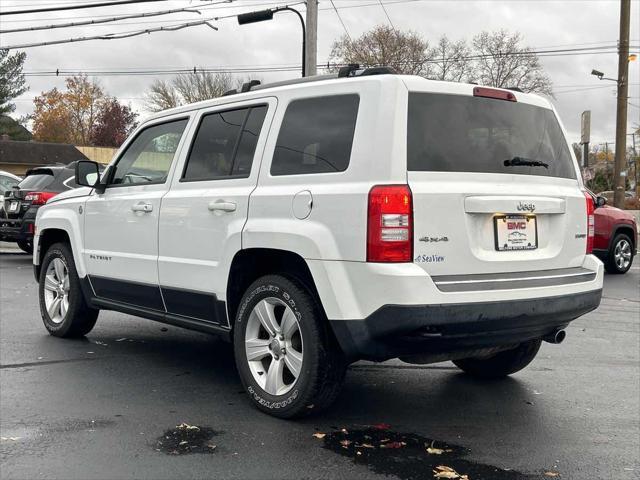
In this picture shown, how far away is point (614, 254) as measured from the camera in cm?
1340

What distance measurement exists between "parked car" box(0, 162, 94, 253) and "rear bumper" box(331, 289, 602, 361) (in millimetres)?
10383

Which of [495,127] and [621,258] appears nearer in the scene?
[495,127]

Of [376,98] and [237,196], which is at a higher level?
[376,98]

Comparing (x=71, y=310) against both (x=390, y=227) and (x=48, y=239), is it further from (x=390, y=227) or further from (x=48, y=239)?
(x=390, y=227)

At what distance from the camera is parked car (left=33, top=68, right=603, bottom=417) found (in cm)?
374

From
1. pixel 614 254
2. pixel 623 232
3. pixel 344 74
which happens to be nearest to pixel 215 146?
pixel 344 74

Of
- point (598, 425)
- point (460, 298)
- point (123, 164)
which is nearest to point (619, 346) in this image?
point (598, 425)

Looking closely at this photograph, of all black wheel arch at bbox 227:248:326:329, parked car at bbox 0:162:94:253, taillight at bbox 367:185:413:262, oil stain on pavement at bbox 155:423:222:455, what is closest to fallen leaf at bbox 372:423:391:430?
black wheel arch at bbox 227:248:326:329

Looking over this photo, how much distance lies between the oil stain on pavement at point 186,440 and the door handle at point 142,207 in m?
1.76

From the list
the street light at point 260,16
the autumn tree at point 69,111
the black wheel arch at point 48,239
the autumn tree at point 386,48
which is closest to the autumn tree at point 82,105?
the autumn tree at point 69,111

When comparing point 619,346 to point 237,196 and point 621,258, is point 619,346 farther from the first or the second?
point 621,258

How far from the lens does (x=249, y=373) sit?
4465mm

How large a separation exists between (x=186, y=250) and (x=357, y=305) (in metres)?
1.61

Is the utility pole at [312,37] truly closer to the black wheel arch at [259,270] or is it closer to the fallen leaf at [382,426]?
the black wheel arch at [259,270]
